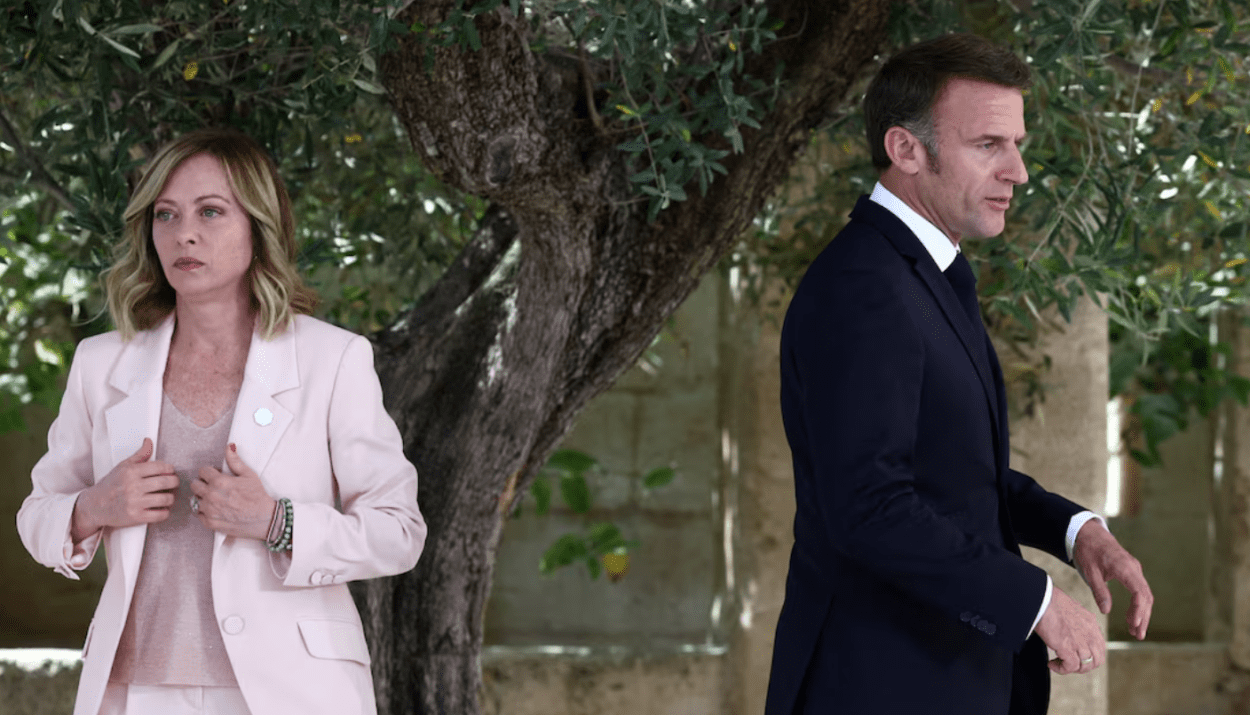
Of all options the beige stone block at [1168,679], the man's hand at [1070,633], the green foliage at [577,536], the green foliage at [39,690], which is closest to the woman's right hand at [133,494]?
the man's hand at [1070,633]

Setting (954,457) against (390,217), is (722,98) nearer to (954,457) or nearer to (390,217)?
(954,457)

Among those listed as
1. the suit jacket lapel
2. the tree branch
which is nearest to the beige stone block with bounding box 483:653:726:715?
the tree branch

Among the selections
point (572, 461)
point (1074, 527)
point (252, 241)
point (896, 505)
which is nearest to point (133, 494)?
point (252, 241)

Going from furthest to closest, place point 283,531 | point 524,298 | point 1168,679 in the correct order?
point 1168,679 < point 524,298 < point 283,531

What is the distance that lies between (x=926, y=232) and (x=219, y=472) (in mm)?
1187

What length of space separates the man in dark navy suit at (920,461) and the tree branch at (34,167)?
1.94 meters

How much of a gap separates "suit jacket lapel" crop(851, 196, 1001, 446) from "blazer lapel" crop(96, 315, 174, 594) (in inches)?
48.2

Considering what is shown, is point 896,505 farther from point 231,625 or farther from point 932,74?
point 231,625

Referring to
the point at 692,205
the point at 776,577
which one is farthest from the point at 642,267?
→ the point at 776,577

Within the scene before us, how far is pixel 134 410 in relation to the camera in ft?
6.99

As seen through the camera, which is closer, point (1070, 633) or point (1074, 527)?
point (1070, 633)

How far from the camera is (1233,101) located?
3.55 m

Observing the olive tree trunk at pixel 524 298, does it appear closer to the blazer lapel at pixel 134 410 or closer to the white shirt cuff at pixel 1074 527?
the blazer lapel at pixel 134 410

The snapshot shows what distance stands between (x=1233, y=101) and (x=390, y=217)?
256 cm
